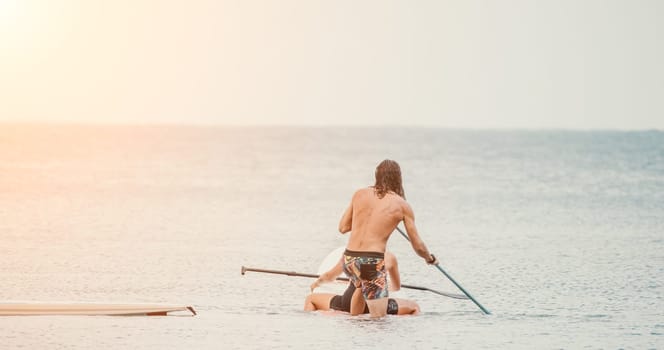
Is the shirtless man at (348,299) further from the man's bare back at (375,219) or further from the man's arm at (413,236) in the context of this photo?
the man's arm at (413,236)

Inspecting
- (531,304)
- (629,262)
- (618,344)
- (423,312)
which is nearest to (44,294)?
(423,312)

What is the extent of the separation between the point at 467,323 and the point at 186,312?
281 cm

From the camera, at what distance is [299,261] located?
19.0 metres

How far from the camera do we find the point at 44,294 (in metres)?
14.8

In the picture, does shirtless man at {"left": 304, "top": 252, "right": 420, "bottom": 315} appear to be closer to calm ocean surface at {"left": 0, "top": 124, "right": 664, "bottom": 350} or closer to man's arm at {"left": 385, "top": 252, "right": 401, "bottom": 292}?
man's arm at {"left": 385, "top": 252, "right": 401, "bottom": 292}

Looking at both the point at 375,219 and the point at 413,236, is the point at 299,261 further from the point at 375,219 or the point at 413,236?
the point at 413,236

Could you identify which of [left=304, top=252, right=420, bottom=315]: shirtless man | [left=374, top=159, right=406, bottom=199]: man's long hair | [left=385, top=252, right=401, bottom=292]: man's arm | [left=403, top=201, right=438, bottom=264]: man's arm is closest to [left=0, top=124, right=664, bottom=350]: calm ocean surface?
[left=304, top=252, right=420, bottom=315]: shirtless man

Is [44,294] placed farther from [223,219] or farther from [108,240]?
[223,219]

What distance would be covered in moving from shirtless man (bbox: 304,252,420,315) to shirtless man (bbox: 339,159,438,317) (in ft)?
0.94

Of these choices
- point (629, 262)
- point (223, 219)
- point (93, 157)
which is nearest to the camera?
point (629, 262)

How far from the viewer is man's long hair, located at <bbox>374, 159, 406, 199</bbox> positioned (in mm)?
11961

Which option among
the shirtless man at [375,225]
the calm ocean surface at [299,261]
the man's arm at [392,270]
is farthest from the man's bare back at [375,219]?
the calm ocean surface at [299,261]

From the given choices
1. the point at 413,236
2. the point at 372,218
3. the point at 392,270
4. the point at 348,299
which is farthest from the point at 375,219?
the point at 348,299

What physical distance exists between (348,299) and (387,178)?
4.31 feet
